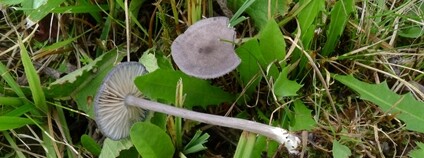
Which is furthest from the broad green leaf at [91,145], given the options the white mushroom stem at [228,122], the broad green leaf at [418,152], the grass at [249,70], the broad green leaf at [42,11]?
the broad green leaf at [418,152]

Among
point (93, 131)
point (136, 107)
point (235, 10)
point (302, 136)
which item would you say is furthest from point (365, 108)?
point (93, 131)

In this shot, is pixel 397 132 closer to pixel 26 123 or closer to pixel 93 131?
pixel 93 131

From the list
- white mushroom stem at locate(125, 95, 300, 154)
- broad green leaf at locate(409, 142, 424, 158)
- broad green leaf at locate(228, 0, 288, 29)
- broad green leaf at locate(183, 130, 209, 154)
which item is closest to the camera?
white mushroom stem at locate(125, 95, 300, 154)

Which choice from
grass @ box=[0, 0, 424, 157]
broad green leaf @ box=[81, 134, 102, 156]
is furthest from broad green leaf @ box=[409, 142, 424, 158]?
broad green leaf @ box=[81, 134, 102, 156]

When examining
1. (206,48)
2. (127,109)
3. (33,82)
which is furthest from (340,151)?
(33,82)

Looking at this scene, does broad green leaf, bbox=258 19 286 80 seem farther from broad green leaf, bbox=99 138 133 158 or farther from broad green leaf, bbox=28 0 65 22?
broad green leaf, bbox=28 0 65 22

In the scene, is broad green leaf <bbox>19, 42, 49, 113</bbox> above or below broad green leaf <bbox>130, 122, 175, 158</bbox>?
above

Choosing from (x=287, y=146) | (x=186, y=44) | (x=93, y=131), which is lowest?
(x=93, y=131)

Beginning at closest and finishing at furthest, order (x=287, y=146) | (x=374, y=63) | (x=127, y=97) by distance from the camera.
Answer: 1. (x=287, y=146)
2. (x=127, y=97)
3. (x=374, y=63)
